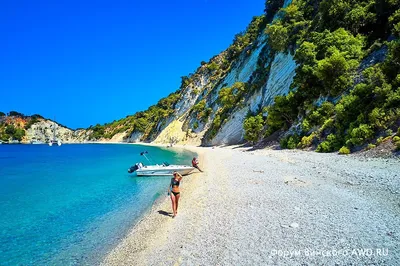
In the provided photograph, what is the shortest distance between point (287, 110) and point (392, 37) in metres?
12.7

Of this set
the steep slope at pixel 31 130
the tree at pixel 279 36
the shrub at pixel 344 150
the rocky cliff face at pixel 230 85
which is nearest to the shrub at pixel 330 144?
the shrub at pixel 344 150

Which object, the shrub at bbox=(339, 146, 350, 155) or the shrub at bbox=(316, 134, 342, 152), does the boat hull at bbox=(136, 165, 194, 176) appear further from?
the shrub at bbox=(339, 146, 350, 155)

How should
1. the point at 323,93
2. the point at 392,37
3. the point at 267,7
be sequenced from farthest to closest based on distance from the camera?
1. the point at 267,7
2. the point at 323,93
3. the point at 392,37

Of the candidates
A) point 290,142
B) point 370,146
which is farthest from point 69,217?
point 290,142

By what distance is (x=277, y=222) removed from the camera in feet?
29.5

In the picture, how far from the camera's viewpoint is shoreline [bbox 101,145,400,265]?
280 inches

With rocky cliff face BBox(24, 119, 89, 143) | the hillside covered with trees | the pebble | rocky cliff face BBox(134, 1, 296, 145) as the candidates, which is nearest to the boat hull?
the hillside covered with trees

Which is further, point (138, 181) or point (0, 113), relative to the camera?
point (0, 113)

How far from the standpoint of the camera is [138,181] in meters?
23.7

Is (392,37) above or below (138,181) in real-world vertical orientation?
above

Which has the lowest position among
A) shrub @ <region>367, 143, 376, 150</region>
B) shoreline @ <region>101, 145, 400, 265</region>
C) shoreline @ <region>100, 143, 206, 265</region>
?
shoreline @ <region>100, 143, 206, 265</region>

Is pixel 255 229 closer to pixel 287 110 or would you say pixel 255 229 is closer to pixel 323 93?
pixel 323 93

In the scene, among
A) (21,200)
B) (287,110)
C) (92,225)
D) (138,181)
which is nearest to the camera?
(92,225)

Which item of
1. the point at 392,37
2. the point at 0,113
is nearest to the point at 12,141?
the point at 0,113
